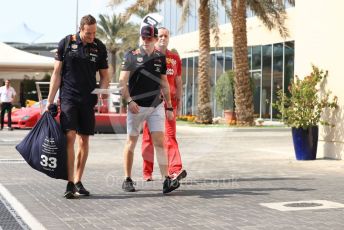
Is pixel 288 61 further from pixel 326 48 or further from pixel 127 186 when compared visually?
pixel 127 186

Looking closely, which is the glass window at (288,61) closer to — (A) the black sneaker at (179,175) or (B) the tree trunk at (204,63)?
(B) the tree trunk at (204,63)

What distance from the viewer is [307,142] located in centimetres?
1108

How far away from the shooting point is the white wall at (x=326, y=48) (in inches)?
432

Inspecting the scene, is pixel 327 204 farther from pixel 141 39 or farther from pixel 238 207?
pixel 141 39

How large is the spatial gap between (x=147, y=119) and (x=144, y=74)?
548 mm

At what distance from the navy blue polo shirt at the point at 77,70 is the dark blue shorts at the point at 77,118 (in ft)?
0.22

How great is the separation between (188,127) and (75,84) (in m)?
17.5

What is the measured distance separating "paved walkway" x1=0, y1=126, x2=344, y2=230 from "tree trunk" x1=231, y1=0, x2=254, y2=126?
12282 mm

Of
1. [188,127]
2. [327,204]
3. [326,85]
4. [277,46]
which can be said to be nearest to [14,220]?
[327,204]


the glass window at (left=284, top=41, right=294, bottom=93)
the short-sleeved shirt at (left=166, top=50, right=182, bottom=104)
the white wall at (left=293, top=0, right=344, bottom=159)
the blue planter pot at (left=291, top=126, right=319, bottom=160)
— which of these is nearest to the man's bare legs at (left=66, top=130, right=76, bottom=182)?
the short-sleeved shirt at (left=166, top=50, right=182, bottom=104)

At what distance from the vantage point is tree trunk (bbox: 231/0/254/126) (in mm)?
23500

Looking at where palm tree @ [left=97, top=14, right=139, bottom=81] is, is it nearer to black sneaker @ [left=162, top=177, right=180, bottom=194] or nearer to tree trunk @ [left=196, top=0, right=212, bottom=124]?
tree trunk @ [left=196, top=0, right=212, bottom=124]

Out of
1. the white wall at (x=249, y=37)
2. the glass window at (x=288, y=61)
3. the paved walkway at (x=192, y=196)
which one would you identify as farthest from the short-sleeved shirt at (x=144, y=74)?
the glass window at (x=288, y=61)

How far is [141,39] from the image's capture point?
6.90 m
